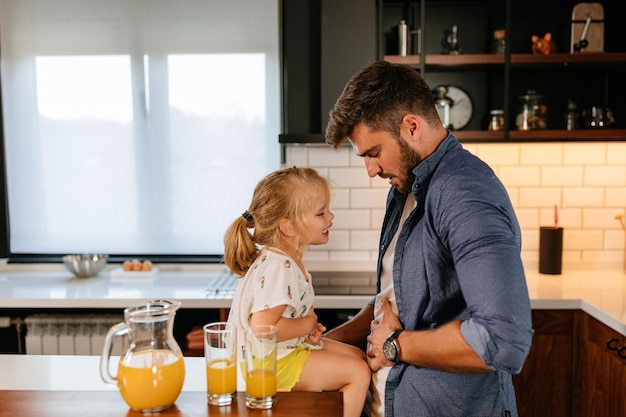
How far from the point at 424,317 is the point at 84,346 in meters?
2.18

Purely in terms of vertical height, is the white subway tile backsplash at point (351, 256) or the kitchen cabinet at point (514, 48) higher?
the kitchen cabinet at point (514, 48)

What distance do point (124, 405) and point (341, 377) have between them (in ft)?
2.01

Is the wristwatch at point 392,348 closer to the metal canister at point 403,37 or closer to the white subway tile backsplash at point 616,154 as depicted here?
the metal canister at point 403,37

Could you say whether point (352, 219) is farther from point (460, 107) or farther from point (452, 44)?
point (452, 44)

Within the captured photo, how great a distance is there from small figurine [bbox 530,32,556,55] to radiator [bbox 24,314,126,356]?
2.42 meters

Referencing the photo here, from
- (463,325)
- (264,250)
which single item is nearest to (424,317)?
(463,325)

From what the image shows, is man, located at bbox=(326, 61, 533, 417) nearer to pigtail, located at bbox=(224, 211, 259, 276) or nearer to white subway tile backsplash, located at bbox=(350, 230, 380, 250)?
pigtail, located at bbox=(224, 211, 259, 276)

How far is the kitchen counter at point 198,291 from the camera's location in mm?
2627

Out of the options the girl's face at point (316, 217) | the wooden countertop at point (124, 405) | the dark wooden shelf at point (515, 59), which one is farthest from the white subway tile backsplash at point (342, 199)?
the wooden countertop at point (124, 405)

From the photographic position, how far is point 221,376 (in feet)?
4.04

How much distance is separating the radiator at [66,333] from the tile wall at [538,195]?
112cm

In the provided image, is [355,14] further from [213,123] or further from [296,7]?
[213,123]

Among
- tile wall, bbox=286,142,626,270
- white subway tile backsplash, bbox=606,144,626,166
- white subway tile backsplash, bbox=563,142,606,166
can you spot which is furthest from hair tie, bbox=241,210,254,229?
white subway tile backsplash, bbox=606,144,626,166

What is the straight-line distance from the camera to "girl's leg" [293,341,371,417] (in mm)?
1669
